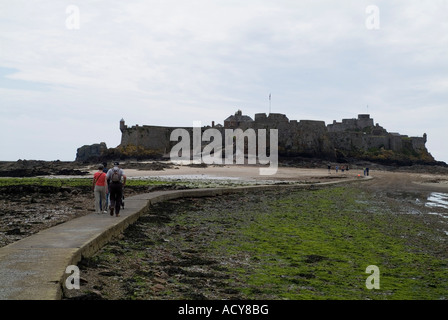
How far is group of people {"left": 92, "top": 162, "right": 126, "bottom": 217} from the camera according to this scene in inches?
439

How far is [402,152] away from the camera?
85.9 metres

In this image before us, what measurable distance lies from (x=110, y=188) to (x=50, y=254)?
489cm

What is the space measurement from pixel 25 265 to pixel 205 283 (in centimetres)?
246

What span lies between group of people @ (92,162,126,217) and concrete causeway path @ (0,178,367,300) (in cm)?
40

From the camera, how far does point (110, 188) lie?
11.4 m

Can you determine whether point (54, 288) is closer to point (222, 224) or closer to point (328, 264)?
point (328, 264)

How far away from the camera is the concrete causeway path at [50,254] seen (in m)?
4.89

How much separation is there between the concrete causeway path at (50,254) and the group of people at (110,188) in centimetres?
40

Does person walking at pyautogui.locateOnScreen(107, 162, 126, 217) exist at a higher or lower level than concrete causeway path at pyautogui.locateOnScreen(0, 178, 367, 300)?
higher

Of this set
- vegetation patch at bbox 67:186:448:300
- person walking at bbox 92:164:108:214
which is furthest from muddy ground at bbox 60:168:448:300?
person walking at bbox 92:164:108:214

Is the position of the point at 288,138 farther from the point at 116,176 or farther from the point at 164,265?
the point at 164,265

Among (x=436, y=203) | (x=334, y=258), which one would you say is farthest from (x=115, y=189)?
(x=436, y=203)

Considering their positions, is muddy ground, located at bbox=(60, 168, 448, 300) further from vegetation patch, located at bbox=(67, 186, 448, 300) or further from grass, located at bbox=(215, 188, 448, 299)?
grass, located at bbox=(215, 188, 448, 299)

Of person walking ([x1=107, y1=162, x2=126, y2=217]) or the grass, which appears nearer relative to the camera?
the grass
